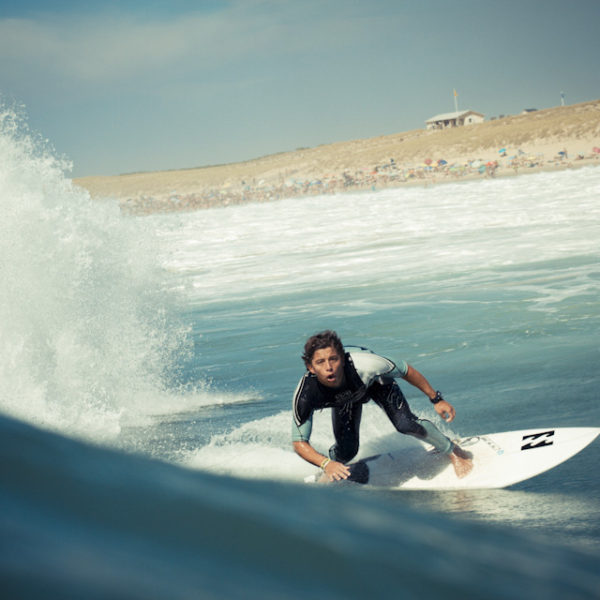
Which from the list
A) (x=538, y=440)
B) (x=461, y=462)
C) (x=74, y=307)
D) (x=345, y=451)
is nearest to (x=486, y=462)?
(x=461, y=462)

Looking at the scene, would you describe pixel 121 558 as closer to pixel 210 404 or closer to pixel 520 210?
pixel 210 404

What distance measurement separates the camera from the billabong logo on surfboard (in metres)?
5.54

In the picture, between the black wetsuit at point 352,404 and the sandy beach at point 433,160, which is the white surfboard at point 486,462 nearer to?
the black wetsuit at point 352,404

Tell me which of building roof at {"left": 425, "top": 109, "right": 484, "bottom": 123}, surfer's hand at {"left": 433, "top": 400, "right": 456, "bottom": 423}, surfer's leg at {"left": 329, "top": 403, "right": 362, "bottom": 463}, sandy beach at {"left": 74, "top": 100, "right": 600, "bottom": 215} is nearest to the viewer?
surfer's hand at {"left": 433, "top": 400, "right": 456, "bottom": 423}

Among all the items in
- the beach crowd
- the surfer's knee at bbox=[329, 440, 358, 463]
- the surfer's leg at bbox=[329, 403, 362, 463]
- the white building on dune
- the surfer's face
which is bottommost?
the surfer's knee at bbox=[329, 440, 358, 463]

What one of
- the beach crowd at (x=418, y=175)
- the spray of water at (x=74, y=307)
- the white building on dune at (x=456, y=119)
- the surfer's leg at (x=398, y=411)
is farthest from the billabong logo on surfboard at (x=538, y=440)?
the white building on dune at (x=456, y=119)

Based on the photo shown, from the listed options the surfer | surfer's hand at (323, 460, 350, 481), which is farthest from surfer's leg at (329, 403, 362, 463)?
surfer's hand at (323, 460, 350, 481)

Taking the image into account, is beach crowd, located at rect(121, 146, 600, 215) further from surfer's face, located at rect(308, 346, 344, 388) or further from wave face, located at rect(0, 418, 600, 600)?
wave face, located at rect(0, 418, 600, 600)

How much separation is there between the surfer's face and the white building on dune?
123645mm

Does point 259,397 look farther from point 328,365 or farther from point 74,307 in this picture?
point 328,365

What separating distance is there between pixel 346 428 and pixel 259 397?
3.64m

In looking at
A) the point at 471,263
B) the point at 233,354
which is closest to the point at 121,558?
the point at 233,354

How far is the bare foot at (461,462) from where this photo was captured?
17.9 feet

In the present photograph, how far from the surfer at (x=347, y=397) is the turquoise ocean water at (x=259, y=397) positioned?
1.24 ft
